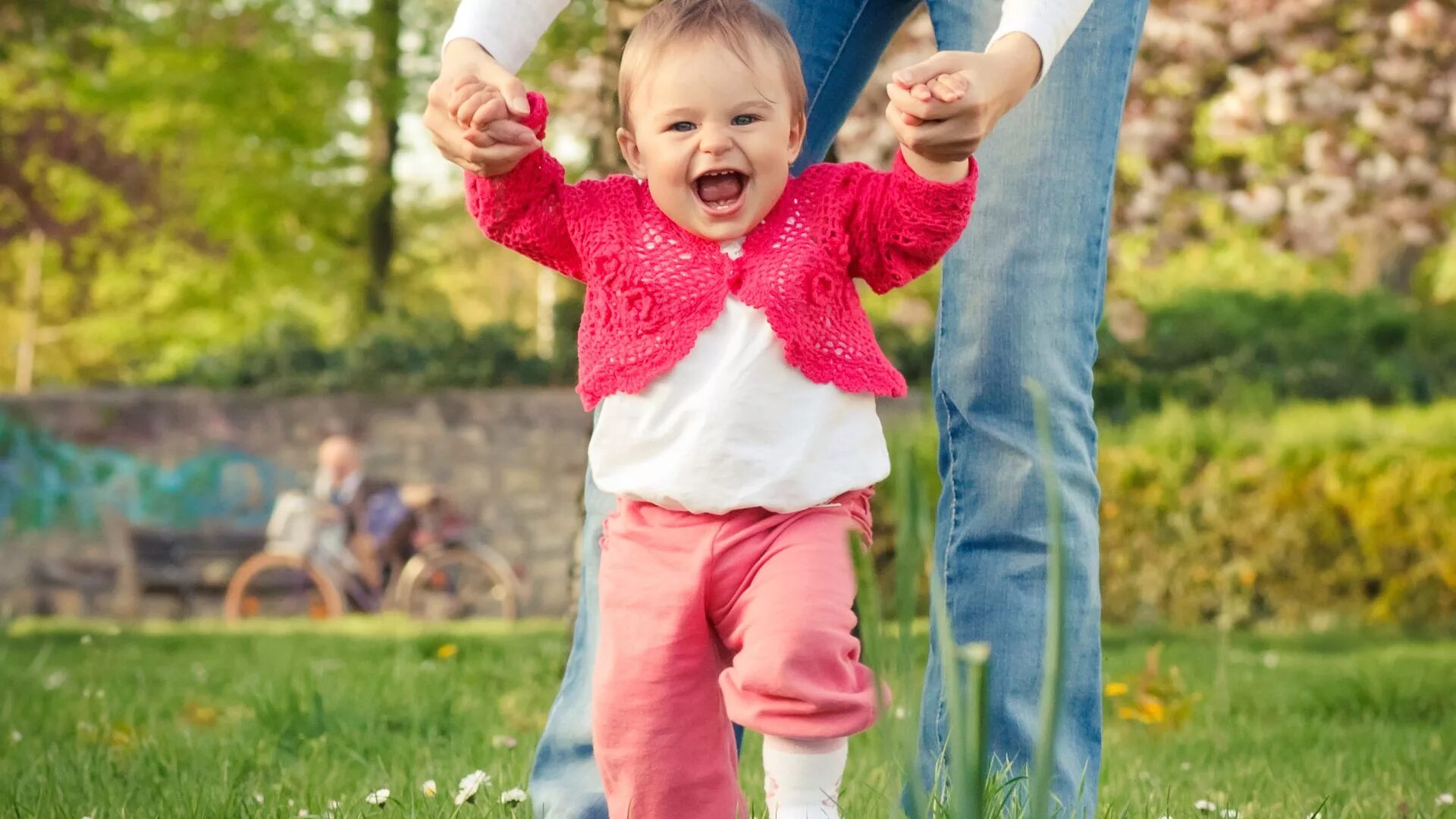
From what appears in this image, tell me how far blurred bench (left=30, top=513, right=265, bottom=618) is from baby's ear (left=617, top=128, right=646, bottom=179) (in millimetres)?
10329

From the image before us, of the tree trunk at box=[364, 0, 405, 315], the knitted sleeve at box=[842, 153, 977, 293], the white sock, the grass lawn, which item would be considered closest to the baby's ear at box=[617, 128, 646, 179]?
the knitted sleeve at box=[842, 153, 977, 293]

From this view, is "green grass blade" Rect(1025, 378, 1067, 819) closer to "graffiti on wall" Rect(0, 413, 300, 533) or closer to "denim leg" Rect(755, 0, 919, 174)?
"denim leg" Rect(755, 0, 919, 174)

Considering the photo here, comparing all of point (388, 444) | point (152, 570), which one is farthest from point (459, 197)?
point (152, 570)

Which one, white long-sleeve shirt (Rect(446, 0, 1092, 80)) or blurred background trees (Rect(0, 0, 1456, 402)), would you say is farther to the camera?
blurred background trees (Rect(0, 0, 1456, 402))

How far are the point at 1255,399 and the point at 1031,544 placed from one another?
922 centimetres

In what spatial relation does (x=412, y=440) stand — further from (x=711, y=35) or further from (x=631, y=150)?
(x=711, y=35)

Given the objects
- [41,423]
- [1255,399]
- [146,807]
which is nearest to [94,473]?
[41,423]

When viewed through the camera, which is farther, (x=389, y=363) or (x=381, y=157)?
(x=381, y=157)

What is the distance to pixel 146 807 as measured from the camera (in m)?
2.34

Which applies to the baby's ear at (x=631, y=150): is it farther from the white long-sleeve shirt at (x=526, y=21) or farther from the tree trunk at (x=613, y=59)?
the tree trunk at (x=613, y=59)

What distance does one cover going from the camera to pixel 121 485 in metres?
12.0

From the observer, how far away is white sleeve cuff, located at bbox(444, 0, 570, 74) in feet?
6.44

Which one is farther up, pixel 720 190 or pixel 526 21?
pixel 526 21

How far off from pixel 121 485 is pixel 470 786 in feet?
35.2
